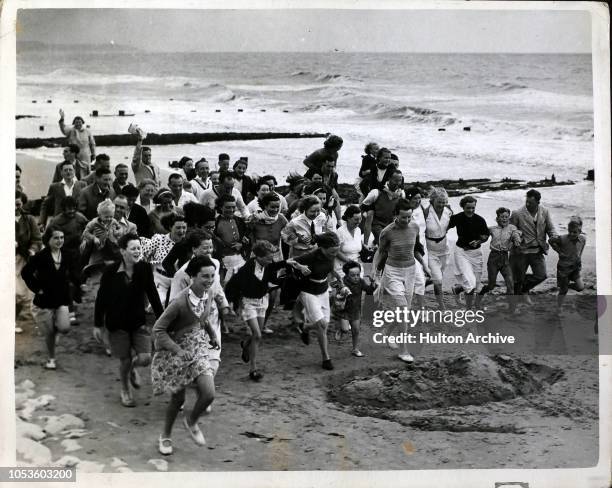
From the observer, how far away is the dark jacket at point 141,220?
21.9ft

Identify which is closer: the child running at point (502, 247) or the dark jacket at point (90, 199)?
the dark jacket at point (90, 199)

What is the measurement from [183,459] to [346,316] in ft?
5.21

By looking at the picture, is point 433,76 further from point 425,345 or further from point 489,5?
point 425,345

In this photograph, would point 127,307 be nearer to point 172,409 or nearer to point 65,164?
point 172,409

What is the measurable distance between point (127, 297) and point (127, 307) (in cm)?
7

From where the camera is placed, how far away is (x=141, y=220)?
670 cm

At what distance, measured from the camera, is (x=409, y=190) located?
23.3 ft

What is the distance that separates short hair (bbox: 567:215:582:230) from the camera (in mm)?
7070

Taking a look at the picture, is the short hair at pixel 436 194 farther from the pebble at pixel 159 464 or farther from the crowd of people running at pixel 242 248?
the pebble at pixel 159 464

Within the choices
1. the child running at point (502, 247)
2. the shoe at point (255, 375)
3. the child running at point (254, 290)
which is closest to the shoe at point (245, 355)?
the child running at point (254, 290)

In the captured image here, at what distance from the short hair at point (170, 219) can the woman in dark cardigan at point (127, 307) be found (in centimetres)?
38

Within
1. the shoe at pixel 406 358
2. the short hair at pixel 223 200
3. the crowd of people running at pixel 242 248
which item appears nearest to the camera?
the crowd of people running at pixel 242 248

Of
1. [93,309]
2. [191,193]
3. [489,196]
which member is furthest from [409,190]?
[93,309]

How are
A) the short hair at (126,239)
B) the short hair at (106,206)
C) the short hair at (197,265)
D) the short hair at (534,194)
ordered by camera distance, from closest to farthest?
1. the short hair at (197,265)
2. the short hair at (126,239)
3. the short hair at (106,206)
4. the short hair at (534,194)
